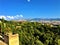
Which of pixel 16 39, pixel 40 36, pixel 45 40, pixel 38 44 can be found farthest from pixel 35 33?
pixel 16 39

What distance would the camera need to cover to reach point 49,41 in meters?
20.8

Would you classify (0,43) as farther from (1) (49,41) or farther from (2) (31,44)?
(1) (49,41)

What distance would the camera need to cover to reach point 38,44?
18516 millimetres

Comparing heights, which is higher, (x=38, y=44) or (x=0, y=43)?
(x=0, y=43)

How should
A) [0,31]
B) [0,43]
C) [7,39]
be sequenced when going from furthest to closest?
1. [0,31]
2. [7,39]
3. [0,43]

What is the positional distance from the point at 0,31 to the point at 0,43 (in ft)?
20.8

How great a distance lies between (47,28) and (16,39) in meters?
19.1

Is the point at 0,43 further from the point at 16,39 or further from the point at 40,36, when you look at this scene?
the point at 40,36

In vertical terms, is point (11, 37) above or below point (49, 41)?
above

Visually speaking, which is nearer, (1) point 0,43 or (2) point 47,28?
(1) point 0,43

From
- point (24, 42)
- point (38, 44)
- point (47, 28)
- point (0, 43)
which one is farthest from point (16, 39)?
point (47, 28)

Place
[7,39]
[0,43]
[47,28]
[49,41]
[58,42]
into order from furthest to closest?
[47,28] < [49,41] < [58,42] < [7,39] < [0,43]

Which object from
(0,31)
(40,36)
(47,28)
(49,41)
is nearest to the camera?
(0,31)

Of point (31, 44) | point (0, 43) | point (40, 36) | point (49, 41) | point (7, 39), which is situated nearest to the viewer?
Result: point (0, 43)
